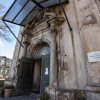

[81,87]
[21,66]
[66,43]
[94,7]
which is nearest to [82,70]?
[81,87]

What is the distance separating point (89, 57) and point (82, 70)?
2.51 feet

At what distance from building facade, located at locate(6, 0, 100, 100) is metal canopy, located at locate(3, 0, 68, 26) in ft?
1.70

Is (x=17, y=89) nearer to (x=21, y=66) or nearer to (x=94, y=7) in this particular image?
(x=21, y=66)

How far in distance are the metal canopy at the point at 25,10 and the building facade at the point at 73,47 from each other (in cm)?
52

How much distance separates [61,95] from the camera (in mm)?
4617

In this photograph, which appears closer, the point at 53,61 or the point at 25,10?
the point at 53,61

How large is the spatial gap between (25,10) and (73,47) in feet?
13.4

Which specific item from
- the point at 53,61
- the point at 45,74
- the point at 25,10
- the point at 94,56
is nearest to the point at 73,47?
the point at 53,61

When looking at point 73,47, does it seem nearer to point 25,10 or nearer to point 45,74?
point 45,74

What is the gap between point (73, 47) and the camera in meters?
5.76

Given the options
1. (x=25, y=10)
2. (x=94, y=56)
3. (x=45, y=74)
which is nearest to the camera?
(x=94, y=56)

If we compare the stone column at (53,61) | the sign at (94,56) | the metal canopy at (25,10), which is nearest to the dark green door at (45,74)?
the stone column at (53,61)

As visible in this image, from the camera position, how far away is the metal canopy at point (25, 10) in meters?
7.05

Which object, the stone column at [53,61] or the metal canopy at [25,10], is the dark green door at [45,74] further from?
the metal canopy at [25,10]
